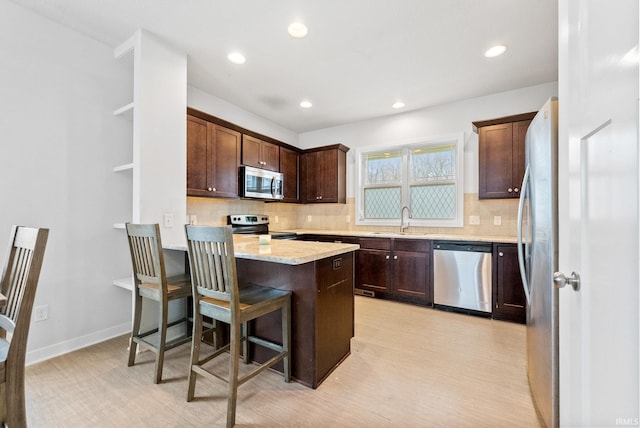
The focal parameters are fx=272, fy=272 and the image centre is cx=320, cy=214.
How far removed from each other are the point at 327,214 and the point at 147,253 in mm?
3334

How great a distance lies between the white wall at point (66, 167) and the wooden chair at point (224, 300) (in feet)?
4.80

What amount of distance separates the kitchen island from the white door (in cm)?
121

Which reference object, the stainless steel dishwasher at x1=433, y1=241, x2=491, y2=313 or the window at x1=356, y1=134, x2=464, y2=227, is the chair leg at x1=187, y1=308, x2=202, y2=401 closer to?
the stainless steel dishwasher at x1=433, y1=241, x2=491, y2=313

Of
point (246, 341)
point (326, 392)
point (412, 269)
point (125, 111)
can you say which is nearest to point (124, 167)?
point (125, 111)

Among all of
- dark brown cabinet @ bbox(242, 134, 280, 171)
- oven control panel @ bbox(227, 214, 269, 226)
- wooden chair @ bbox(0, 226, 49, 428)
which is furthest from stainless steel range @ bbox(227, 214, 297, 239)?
wooden chair @ bbox(0, 226, 49, 428)

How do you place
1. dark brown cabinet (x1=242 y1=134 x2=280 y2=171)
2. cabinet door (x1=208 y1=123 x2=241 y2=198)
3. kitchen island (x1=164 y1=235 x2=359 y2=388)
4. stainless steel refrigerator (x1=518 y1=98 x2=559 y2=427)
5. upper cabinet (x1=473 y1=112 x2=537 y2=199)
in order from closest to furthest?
1. stainless steel refrigerator (x1=518 y1=98 x2=559 y2=427)
2. kitchen island (x1=164 y1=235 x2=359 y2=388)
3. upper cabinet (x1=473 y1=112 x2=537 y2=199)
4. cabinet door (x1=208 y1=123 x2=241 y2=198)
5. dark brown cabinet (x1=242 y1=134 x2=280 y2=171)

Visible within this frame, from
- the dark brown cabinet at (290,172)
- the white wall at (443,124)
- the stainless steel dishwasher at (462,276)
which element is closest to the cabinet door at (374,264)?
the stainless steel dishwasher at (462,276)

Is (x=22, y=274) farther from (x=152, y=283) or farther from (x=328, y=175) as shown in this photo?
(x=328, y=175)

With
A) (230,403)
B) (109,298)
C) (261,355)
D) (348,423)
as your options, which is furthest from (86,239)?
(348,423)

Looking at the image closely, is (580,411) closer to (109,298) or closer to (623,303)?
(623,303)

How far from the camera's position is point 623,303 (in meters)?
0.58

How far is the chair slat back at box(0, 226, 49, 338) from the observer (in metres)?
1.14

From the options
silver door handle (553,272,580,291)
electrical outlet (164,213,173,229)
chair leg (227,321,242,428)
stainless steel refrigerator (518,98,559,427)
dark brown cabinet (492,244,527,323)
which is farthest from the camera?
dark brown cabinet (492,244,527,323)

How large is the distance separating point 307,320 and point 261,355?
1.89 feet
